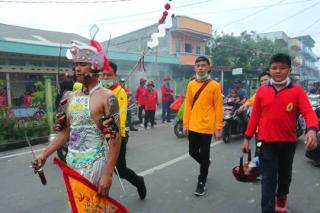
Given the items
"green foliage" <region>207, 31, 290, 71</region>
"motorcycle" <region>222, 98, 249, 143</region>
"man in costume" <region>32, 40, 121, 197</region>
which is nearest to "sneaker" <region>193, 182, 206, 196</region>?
"man in costume" <region>32, 40, 121, 197</region>

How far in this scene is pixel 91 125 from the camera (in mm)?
2225

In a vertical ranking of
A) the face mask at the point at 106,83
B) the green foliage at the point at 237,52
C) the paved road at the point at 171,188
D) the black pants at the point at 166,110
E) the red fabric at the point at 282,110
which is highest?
the green foliage at the point at 237,52

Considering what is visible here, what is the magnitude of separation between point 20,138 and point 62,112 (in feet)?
21.7

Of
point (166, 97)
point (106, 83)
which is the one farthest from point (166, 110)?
point (106, 83)

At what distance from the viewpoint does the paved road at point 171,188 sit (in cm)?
376

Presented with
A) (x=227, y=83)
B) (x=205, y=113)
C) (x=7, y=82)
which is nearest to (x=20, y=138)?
(x=7, y=82)

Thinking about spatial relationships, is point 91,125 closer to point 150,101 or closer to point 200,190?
point 200,190

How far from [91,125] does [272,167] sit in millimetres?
1977

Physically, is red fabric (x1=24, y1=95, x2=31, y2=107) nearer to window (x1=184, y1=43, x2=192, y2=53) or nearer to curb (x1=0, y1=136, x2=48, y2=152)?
curb (x1=0, y1=136, x2=48, y2=152)

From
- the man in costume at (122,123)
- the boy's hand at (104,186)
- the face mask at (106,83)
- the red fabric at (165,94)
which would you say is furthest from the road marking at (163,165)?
the red fabric at (165,94)

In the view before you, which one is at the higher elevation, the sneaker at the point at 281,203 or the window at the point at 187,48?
the window at the point at 187,48

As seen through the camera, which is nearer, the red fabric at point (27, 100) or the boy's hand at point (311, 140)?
the boy's hand at point (311, 140)

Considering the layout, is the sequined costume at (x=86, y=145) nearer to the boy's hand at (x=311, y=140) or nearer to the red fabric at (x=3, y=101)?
the boy's hand at (x=311, y=140)

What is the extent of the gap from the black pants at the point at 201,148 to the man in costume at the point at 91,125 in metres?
2.02
